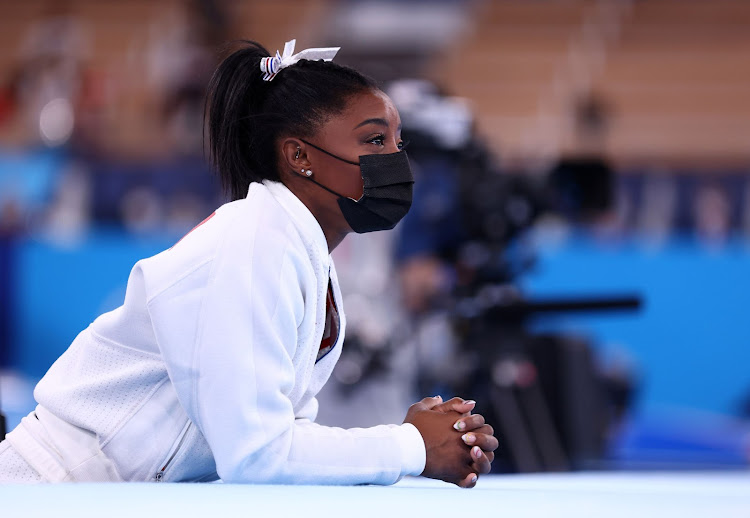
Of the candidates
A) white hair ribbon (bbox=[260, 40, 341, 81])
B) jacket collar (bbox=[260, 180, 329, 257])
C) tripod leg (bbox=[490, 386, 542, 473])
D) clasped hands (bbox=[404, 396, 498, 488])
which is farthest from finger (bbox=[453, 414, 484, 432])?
tripod leg (bbox=[490, 386, 542, 473])

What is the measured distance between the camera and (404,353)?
3.59m

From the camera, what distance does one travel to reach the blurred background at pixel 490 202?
10.7 ft

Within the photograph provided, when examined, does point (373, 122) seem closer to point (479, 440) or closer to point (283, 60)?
point (283, 60)

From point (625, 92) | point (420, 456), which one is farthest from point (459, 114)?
point (625, 92)

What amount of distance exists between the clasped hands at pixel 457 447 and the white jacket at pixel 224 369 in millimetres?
23

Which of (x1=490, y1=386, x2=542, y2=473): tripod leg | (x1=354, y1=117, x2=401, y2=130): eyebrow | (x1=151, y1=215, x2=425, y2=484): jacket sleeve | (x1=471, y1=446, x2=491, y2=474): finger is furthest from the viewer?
(x1=490, y1=386, x2=542, y2=473): tripod leg

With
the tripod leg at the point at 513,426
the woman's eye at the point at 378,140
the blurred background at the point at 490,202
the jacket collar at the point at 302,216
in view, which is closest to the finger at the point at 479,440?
the jacket collar at the point at 302,216

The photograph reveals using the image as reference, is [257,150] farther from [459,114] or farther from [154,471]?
[459,114]

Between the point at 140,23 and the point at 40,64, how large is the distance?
7.76 feet

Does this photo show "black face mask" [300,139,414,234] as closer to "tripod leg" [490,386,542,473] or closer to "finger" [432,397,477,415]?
"finger" [432,397,477,415]

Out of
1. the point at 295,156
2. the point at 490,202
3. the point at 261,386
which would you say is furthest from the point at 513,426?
the point at 261,386

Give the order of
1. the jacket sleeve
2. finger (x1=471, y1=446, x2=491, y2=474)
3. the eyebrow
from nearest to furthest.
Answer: the jacket sleeve → finger (x1=471, y1=446, x2=491, y2=474) → the eyebrow

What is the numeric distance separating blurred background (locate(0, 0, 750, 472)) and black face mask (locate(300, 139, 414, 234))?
0.63m

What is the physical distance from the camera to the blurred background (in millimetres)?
3258
